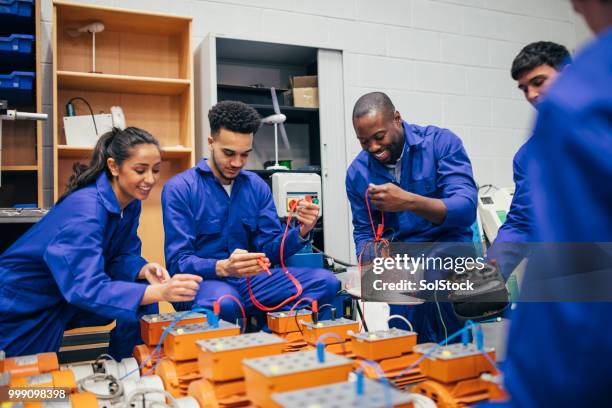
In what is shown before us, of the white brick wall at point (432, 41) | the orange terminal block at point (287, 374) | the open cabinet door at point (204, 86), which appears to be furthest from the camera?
the white brick wall at point (432, 41)

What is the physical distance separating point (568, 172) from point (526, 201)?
62.5 inches

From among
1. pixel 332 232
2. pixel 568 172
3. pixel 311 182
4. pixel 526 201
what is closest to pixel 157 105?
pixel 311 182

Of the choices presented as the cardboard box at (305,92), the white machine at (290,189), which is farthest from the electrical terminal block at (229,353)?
the cardboard box at (305,92)

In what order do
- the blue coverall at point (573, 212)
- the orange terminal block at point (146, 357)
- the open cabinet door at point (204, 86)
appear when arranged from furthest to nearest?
the open cabinet door at point (204, 86)
the orange terminal block at point (146, 357)
the blue coverall at point (573, 212)

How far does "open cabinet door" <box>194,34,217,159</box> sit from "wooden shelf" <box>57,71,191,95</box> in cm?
12

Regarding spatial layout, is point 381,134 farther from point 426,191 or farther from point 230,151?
point 230,151

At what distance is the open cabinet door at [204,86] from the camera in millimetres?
3199

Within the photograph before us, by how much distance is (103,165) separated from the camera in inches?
74.6

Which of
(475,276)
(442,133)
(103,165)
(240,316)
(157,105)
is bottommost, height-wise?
(240,316)

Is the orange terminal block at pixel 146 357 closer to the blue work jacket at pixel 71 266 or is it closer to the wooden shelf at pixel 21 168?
the blue work jacket at pixel 71 266

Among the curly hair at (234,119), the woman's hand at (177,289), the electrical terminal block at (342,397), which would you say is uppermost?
the curly hair at (234,119)

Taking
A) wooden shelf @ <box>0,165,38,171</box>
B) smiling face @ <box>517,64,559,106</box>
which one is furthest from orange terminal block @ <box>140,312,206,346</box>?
wooden shelf @ <box>0,165,38,171</box>

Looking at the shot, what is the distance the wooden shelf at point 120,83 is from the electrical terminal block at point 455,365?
255 centimetres

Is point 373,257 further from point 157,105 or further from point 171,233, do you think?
point 157,105
